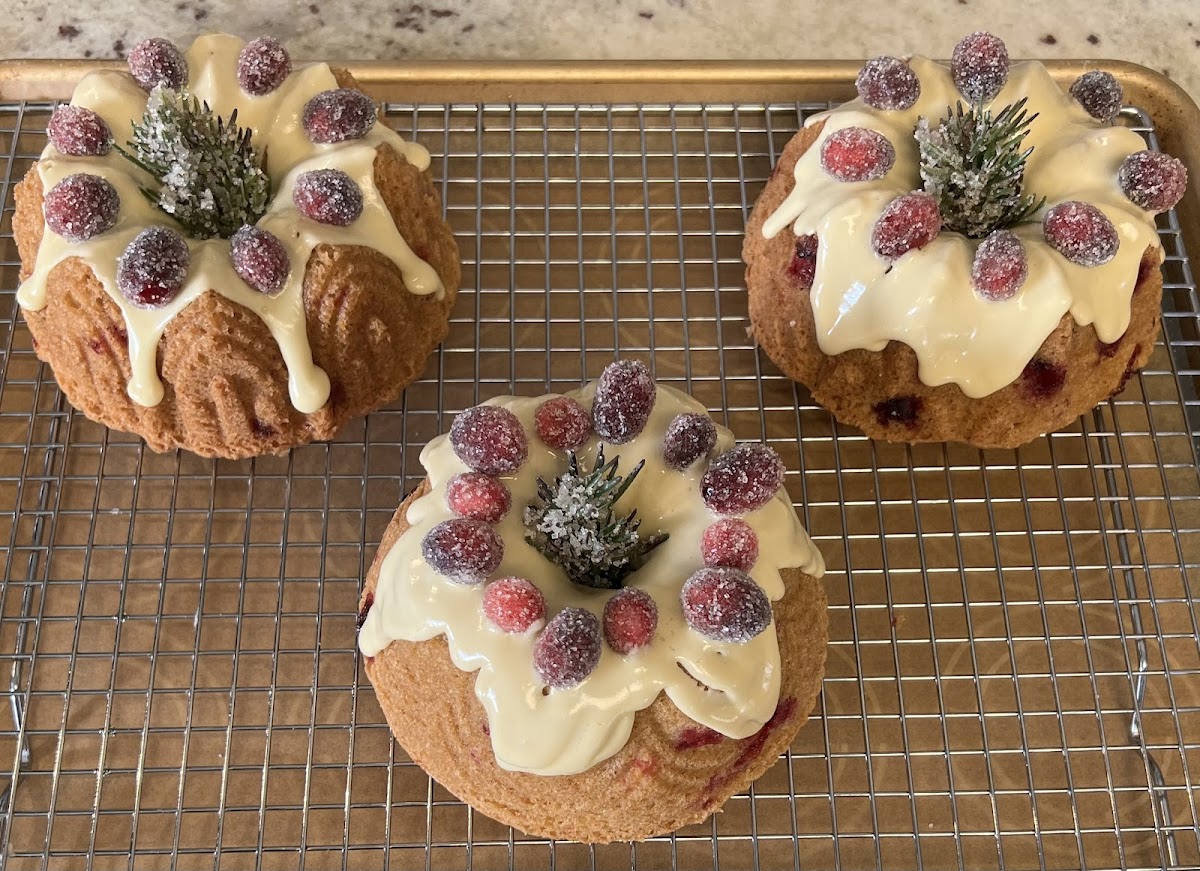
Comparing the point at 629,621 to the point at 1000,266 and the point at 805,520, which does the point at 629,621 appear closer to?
the point at 805,520

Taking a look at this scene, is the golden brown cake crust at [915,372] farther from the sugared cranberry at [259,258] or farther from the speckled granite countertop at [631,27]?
the sugared cranberry at [259,258]

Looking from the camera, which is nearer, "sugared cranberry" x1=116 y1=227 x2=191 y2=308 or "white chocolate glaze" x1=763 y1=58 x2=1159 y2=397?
"sugared cranberry" x1=116 y1=227 x2=191 y2=308

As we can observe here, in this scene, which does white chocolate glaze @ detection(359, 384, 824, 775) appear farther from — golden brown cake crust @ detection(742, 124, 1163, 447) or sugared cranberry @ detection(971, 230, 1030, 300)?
sugared cranberry @ detection(971, 230, 1030, 300)

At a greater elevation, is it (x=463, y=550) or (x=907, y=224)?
(x=907, y=224)

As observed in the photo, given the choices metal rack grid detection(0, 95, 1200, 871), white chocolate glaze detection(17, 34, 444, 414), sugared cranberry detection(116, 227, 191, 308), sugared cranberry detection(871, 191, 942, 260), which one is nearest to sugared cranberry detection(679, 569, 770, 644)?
metal rack grid detection(0, 95, 1200, 871)

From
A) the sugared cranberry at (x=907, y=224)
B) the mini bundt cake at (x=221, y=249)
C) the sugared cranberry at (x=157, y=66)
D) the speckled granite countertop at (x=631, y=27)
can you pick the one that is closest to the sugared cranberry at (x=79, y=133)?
the mini bundt cake at (x=221, y=249)

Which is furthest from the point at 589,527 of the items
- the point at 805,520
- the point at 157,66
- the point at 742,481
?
the point at 157,66
